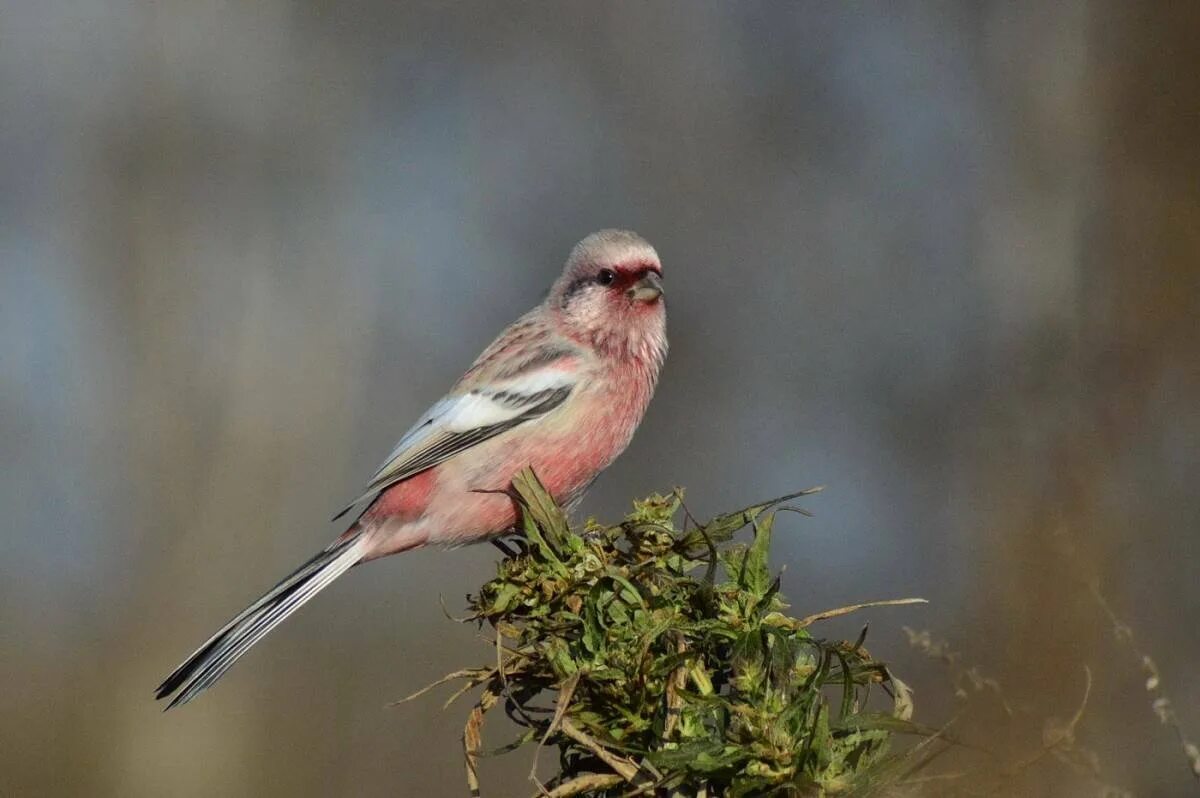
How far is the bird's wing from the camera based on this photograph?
13.5 feet

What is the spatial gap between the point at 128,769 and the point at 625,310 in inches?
285

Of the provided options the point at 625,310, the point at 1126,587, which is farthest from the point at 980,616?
the point at 625,310

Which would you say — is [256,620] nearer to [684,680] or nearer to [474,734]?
[474,734]

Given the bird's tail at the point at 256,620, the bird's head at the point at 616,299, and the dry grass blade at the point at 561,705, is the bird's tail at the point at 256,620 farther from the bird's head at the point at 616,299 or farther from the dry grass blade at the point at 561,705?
the dry grass blade at the point at 561,705

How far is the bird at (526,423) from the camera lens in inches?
155

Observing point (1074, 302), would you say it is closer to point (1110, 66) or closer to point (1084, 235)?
point (1084, 235)

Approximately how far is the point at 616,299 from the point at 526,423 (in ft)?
1.87

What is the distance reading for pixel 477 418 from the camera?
4.23 m

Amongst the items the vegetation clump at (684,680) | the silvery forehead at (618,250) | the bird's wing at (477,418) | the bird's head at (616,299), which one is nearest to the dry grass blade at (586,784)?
the vegetation clump at (684,680)

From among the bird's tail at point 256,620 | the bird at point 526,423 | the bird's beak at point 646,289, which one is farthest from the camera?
the bird's beak at point 646,289

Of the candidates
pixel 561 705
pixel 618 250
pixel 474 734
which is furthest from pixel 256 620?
pixel 561 705

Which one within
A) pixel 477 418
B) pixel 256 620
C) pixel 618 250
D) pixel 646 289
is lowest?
pixel 256 620

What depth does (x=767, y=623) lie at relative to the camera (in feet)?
5.04

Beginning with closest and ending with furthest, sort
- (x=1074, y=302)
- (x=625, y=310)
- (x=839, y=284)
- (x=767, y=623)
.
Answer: (x=767, y=623) → (x=625, y=310) → (x=1074, y=302) → (x=839, y=284)
